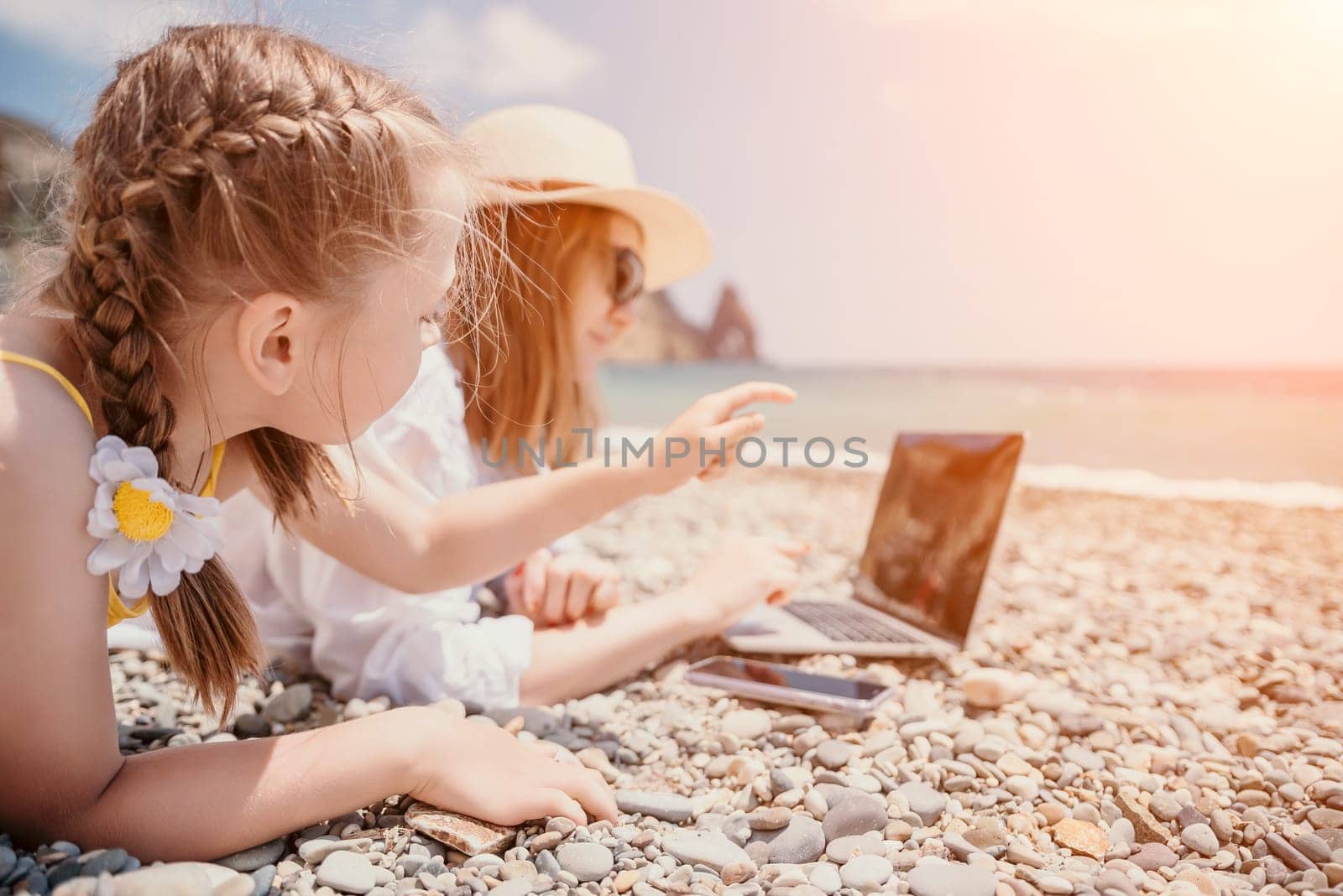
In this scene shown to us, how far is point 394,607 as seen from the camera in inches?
91.7

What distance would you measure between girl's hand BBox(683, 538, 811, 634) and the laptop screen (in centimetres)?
35

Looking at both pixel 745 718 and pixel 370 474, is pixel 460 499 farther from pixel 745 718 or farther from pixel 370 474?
pixel 745 718

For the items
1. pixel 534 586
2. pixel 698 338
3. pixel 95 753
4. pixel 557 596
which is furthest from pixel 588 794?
pixel 698 338

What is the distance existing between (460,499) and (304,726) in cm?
64

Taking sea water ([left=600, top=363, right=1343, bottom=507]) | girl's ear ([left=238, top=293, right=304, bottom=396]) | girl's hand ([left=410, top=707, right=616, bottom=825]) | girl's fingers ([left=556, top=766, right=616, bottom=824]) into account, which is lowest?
sea water ([left=600, top=363, right=1343, bottom=507])

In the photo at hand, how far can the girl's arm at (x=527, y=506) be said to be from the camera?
2.05 metres

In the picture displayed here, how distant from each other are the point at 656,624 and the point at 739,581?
12.2 inches

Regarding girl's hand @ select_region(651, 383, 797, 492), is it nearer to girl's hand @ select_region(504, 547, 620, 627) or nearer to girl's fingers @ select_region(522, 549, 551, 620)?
girl's hand @ select_region(504, 547, 620, 627)

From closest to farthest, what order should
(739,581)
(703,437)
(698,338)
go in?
(703,437) → (739,581) → (698,338)

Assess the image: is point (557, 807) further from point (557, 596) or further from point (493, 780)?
point (557, 596)

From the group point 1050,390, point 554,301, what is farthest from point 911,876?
point 1050,390

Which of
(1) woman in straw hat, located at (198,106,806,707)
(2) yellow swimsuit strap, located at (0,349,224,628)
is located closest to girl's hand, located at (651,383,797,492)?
(1) woman in straw hat, located at (198,106,806,707)

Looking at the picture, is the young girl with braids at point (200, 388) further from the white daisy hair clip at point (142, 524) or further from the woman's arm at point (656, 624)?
the woman's arm at point (656, 624)

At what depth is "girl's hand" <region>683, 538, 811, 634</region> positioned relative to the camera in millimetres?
2643
